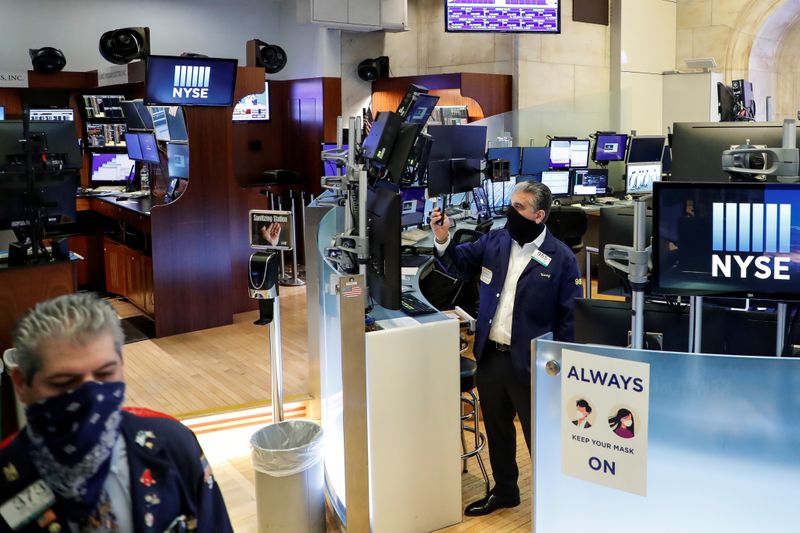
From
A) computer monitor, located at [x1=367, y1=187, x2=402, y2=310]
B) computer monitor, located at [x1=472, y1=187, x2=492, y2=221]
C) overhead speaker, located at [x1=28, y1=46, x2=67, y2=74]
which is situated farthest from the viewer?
overhead speaker, located at [x1=28, y1=46, x2=67, y2=74]

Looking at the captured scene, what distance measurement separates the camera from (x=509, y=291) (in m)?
3.64

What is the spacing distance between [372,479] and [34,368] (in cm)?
230

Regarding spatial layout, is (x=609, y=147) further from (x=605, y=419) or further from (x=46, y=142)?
(x=605, y=419)

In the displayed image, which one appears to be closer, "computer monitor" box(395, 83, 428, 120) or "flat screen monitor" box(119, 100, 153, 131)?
"computer monitor" box(395, 83, 428, 120)

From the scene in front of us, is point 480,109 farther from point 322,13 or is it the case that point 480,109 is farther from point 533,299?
point 533,299

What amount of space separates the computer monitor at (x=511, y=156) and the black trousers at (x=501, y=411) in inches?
172

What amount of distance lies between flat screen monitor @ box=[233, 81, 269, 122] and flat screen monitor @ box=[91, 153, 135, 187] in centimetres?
207

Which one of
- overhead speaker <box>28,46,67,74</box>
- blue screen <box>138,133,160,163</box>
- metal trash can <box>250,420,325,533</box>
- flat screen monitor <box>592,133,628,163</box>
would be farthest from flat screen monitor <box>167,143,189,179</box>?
flat screen monitor <box>592,133,628,163</box>

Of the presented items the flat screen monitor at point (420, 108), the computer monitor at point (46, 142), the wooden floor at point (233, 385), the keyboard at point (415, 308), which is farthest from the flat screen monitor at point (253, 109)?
the keyboard at point (415, 308)

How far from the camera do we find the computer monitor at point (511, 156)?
7.88 metres

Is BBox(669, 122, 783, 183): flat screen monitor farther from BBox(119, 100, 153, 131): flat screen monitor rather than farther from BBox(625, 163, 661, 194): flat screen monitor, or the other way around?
BBox(625, 163, 661, 194): flat screen monitor

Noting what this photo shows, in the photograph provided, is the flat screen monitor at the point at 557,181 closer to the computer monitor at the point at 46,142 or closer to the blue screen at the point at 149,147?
the blue screen at the point at 149,147

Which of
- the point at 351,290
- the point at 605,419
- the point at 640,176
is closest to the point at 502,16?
the point at 640,176

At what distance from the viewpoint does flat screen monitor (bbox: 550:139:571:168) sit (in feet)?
29.1
